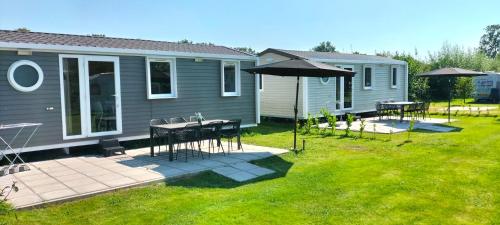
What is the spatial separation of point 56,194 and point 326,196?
3.47 metres

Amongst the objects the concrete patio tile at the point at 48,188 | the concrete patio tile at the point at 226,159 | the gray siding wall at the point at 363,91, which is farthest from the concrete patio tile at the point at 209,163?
the gray siding wall at the point at 363,91

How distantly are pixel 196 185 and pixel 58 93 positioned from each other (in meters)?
3.84

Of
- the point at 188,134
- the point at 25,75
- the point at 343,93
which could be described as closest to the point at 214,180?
the point at 188,134

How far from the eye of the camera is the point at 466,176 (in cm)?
611

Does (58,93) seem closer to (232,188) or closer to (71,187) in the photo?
(71,187)

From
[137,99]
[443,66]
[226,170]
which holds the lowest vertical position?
[226,170]

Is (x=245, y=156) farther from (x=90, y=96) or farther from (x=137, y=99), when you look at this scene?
(x=90, y=96)

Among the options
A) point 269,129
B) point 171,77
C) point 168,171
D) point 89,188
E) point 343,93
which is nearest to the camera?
point 89,188

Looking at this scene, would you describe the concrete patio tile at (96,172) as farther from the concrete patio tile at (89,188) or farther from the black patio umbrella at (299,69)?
the black patio umbrella at (299,69)

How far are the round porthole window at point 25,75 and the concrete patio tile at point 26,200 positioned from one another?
3053 millimetres

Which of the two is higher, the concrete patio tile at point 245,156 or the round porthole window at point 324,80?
the round porthole window at point 324,80

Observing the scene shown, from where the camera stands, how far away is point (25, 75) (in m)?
7.35

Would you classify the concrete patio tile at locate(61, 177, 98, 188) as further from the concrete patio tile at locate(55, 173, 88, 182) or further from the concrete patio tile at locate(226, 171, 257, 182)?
the concrete patio tile at locate(226, 171, 257, 182)

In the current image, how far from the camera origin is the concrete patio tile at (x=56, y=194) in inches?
195
